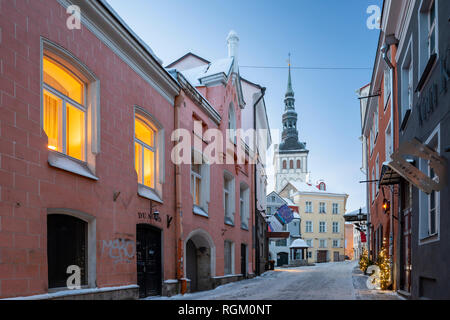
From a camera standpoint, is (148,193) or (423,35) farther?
(148,193)

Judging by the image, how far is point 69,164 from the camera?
8.38 m

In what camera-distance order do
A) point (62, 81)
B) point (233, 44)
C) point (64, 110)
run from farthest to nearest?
point (233, 44) → point (62, 81) → point (64, 110)

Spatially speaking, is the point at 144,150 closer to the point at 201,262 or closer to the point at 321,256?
the point at 201,262

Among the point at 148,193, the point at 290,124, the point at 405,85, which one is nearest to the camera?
the point at 405,85

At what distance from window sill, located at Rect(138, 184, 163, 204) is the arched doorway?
15.2ft

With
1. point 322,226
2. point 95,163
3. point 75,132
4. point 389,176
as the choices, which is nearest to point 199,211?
point 389,176

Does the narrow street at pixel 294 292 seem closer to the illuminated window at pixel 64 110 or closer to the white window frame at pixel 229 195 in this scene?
the white window frame at pixel 229 195

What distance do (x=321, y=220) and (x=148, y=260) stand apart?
59.7 m

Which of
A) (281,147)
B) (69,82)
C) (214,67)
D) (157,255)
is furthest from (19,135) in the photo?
(281,147)

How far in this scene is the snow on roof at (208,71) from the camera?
19.3 meters

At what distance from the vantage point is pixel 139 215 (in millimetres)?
11172

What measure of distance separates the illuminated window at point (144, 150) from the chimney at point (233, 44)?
10966 millimetres

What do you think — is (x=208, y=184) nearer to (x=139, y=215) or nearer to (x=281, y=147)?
(x=139, y=215)
